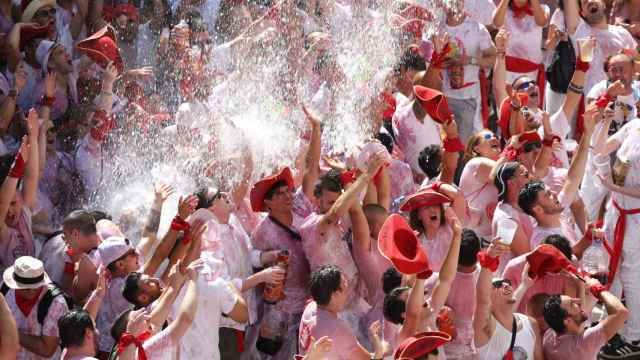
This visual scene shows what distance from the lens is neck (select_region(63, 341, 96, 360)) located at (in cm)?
585

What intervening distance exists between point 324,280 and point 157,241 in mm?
1371

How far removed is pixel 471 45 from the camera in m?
10.2

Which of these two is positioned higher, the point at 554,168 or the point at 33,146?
the point at 33,146

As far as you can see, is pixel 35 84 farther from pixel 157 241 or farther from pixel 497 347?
pixel 497 347

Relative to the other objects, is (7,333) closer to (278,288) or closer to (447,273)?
(278,288)

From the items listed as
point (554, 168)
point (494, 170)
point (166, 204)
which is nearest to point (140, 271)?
point (166, 204)

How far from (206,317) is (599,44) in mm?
5328

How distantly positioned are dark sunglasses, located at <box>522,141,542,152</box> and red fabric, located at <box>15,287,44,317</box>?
3434 millimetres

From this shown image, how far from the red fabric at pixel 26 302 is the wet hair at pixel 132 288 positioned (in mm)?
442

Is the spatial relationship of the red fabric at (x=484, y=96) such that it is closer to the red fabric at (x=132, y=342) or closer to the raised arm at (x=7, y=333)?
the red fabric at (x=132, y=342)

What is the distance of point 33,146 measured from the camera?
7691mm

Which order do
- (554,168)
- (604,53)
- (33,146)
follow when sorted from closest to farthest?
(33,146) → (554,168) → (604,53)

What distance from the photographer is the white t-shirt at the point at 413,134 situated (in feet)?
29.7

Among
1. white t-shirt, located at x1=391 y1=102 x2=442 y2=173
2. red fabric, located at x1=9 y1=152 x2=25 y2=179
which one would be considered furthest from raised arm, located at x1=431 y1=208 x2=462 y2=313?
white t-shirt, located at x1=391 y1=102 x2=442 y2=173
